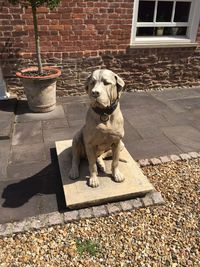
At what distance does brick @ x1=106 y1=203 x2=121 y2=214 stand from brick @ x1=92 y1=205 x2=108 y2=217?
5cm

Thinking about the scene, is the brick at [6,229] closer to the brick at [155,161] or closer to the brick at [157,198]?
the brick at [157,198]

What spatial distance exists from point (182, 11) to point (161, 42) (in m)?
0.99

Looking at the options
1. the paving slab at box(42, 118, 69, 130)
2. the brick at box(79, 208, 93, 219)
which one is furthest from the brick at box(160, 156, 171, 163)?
the paving slab at box(42, 118, 69, 130)

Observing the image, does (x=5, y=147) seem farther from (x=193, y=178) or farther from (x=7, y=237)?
(x=193, y=178)

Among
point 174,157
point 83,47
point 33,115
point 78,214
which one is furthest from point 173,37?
point 78,214

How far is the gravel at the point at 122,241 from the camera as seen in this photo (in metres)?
2.35

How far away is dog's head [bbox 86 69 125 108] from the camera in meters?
2.32

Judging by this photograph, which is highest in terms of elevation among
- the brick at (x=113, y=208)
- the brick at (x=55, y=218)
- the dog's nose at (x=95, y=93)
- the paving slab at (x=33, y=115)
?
the dog's nose at (x=95, y=93)

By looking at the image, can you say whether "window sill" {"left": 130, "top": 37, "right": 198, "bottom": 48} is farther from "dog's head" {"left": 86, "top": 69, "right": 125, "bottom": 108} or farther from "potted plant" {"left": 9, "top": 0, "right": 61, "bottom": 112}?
"dog's head" {"left": 86, "top": 69, "right": 125, "bottom": 108}

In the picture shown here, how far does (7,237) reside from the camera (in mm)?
2570

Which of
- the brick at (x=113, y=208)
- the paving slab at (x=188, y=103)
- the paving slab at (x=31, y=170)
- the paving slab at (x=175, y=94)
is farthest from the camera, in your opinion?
the paving slab at (x=175, y=94)

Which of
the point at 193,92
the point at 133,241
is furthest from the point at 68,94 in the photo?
the point at 133,241

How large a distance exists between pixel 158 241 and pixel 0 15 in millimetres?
5081

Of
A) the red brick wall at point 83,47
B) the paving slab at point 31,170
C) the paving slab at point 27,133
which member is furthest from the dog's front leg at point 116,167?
the red brick wall at point 83,47
